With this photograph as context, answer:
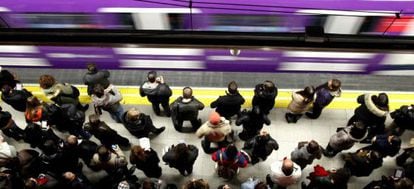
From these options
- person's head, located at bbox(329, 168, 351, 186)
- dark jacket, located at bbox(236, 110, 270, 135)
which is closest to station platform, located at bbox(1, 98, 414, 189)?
dark jacket, located at bbox(236, 110, 270, 135)

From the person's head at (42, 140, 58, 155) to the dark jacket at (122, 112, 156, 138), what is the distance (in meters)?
1.03

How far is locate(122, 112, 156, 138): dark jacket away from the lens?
6.46 metres

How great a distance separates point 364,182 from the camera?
6.84m

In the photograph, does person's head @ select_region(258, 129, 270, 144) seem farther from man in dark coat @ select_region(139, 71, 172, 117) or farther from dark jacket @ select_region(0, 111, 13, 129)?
dark jacket @ select_region(0, 111, 13, 129)

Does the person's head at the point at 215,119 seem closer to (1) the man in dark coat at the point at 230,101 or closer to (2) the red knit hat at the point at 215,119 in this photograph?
(2) the red knit hat at the point at 215,119

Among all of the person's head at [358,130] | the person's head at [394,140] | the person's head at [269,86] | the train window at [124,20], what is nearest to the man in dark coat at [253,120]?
the person's head at [269,86]

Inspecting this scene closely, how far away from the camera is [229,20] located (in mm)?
7086

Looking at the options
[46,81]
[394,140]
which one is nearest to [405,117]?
[394,140]

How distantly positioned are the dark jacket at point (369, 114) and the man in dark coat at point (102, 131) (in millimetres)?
3621

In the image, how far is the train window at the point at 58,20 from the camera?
7.17 m

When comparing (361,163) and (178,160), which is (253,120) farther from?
(361,163)

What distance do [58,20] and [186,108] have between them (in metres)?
2.57

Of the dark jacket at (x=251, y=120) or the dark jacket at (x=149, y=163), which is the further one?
the dark jacket at (x=251, y=120)

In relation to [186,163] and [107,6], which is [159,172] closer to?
[186,163]
